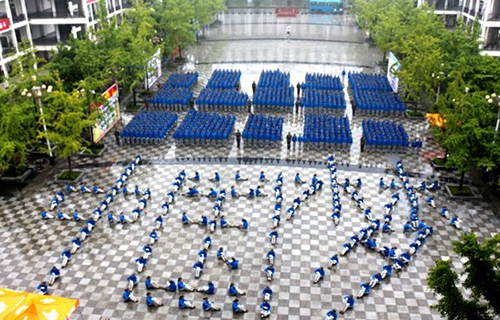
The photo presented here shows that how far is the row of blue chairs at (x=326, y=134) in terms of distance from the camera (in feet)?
95.5

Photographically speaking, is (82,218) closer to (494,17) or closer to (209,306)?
(209,306)

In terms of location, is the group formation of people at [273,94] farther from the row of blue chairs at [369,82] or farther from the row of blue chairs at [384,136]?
the row of blue chairs at [384,136]

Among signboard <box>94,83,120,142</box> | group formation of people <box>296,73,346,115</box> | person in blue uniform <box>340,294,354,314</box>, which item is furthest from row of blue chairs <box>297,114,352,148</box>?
person in blue uniform <box>340,294,354,314</box>

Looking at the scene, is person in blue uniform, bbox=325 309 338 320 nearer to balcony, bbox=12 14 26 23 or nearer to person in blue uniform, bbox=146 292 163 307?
person in blue uniform, bbox=146 292 163 307

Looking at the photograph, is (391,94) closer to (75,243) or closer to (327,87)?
(327,87)

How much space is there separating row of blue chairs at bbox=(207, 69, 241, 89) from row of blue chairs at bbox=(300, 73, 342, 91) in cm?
612

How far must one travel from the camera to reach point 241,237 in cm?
2095

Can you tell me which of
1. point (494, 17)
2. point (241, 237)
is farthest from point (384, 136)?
point (494, 17)

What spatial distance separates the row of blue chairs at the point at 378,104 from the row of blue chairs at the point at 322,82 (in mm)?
2938

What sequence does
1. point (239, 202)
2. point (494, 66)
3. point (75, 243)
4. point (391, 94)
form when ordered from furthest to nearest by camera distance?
point (391, 94), point (494, 66), point (239, 202), point (75, 243)

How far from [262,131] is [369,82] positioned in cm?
1552

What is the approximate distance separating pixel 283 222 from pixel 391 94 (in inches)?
794

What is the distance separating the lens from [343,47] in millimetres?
57344

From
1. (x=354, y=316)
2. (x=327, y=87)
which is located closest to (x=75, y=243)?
(x=354, y=316)
